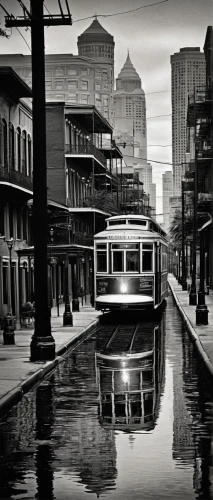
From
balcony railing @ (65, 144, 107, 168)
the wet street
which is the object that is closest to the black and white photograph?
the wet street

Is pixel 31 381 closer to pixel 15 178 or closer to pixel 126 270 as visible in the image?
pixel 126 270

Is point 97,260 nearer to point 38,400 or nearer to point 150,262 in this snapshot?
point 150,262

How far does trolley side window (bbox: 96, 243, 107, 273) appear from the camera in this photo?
33.1 metres

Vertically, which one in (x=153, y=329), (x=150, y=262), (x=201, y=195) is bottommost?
(x=153, y=329)

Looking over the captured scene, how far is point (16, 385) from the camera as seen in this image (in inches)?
566

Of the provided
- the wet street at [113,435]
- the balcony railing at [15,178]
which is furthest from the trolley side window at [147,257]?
the wet street at [113,435]

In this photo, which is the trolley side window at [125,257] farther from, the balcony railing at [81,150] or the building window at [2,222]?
the balcony railing at [81,150]

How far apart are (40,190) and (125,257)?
14268mm

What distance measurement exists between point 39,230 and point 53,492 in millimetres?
11080

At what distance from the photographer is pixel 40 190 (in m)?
18.8

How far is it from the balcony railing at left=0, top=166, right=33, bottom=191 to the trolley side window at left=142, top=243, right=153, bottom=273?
199 inches

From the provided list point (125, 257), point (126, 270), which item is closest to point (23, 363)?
point (126, 270)

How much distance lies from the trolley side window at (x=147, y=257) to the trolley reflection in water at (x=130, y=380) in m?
6.83

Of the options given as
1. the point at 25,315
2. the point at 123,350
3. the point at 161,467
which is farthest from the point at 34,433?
the point at 25,315
